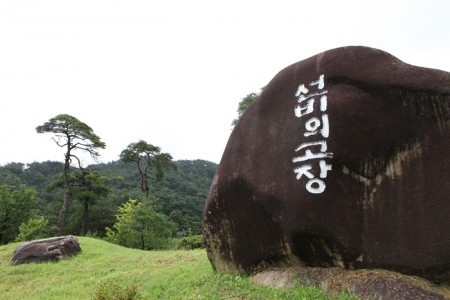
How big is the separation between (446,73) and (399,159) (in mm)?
1392

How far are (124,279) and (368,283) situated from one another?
22.6ft

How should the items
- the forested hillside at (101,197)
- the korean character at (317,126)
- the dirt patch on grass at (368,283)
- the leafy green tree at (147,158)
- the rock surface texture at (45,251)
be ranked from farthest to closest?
1. the leafy green tree at (147,158)
2. the forested hillside at (101,197)
3. the rock surface texture at (45,251)
4. the korean character at (317,126)
5. the dirt patch on grass at (368,283)

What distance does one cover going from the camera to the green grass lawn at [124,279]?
21.5 feet

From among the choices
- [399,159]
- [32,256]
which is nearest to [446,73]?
[399,159]

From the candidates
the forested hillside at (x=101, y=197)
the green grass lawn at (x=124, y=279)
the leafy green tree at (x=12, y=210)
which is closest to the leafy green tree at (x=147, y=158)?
the forested hillside at (x=101, y=197)

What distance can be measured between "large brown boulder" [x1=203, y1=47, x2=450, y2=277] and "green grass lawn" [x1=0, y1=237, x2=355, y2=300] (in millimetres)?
666

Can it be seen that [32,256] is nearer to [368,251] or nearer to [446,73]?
[368,251]

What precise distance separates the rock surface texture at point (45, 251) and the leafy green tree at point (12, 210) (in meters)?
16.5

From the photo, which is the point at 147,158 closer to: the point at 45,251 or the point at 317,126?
the point at 45,251

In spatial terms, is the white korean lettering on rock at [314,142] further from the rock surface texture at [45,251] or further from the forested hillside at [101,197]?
the forested hillside at [101,197]

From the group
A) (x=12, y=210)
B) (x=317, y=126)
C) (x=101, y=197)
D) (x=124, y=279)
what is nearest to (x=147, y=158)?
(x=101, y=197)

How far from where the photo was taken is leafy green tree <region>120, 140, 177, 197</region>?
32531 millimetres

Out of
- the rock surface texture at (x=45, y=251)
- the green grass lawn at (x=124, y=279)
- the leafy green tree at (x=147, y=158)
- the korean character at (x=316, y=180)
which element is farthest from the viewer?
the leafy green tree at (x=147, y=158)

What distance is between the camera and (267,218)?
6688mm
